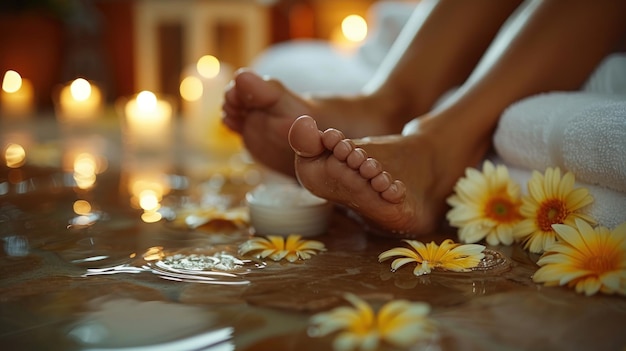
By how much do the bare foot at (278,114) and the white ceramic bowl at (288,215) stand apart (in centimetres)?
10

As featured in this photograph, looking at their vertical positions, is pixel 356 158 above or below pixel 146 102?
below

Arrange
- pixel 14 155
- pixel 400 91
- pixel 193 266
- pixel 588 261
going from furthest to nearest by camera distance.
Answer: pixel 14 155
pixel 400 91
pixel 193 266
pixel 588 261

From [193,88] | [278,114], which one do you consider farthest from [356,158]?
[193,88]

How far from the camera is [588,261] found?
2.54ft

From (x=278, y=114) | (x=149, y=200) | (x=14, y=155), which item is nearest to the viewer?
(x=278, y=114)

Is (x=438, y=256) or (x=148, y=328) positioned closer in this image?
(x=148, y=328)

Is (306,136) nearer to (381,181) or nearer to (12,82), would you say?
(381,181)

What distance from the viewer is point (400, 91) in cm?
124

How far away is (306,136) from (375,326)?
29 centimetres

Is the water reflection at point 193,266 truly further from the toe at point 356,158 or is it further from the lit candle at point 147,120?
the lit candle at point 147,120

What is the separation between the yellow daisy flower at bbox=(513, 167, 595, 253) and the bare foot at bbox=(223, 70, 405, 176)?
340 millimetres

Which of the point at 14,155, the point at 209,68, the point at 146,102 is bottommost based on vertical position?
the point at 14,155

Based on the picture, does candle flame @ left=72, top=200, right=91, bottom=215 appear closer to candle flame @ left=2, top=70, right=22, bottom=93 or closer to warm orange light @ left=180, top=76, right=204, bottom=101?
warm orange light @ left=180, top=76, right=204, bottom=101

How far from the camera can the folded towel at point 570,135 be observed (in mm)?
877
